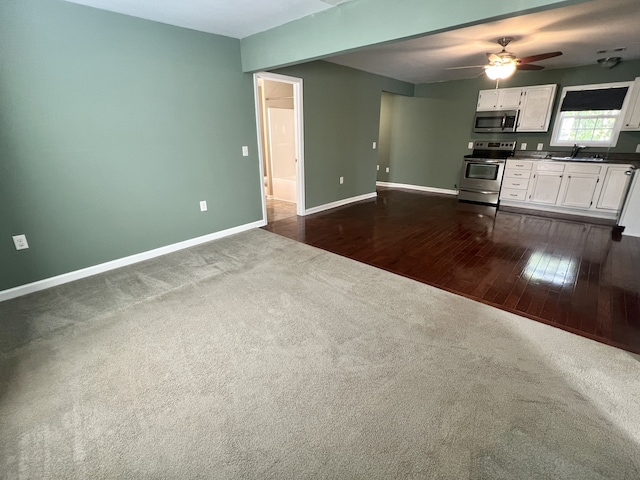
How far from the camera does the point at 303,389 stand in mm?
1665

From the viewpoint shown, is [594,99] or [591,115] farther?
[591,115]

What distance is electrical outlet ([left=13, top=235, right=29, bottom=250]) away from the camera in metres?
2.56

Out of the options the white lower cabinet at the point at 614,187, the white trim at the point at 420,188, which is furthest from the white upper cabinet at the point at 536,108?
the white trim at the point at 420,188

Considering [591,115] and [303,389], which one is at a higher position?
[591,115]

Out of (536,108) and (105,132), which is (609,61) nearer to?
(536,108)

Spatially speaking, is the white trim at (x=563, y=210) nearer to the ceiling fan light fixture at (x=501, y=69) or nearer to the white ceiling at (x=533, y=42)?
the white ceiling at (x=533, y=42)

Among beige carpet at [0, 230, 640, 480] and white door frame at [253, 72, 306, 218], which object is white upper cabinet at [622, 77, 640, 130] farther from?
white door frame at [253, 72, 306, 218]

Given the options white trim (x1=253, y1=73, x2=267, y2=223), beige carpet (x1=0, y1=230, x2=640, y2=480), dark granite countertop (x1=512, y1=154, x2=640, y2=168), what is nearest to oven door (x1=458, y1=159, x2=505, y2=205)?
dark granite countertop (x1=512, y1=154, x2=640, y2=168)

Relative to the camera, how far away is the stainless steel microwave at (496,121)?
5516mm

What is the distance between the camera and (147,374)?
1.78m

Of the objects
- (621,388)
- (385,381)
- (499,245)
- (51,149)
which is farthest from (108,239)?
(499,245)

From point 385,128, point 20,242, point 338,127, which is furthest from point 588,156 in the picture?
point 20,242

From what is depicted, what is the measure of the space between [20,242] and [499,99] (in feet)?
24.2

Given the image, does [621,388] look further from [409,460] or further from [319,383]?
[319,383]
